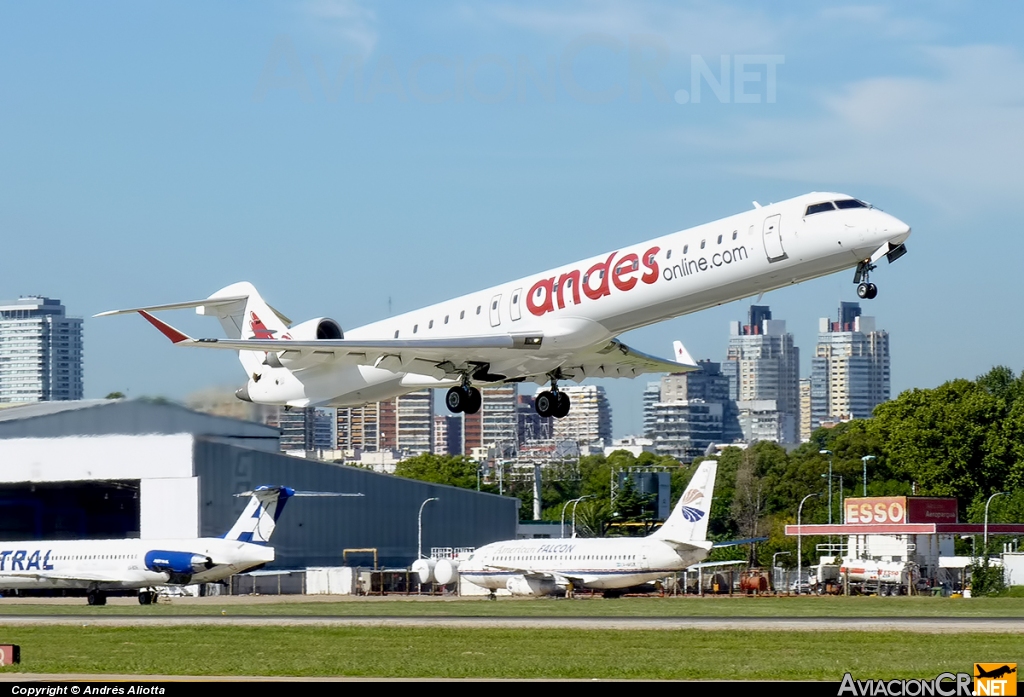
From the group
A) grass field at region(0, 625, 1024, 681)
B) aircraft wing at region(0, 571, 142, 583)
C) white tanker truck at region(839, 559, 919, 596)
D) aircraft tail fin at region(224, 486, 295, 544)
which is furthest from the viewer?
white tanker truck at region(839, 559, 919, 596)

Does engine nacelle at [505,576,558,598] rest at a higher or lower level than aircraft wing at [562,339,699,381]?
lower

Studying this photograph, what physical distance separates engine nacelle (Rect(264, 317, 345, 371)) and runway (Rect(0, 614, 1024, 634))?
21.5ft

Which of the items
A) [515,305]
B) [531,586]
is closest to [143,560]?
[531,586]

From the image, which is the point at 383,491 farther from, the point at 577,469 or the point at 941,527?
the point at 577,469

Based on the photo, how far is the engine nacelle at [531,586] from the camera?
53812 millimetres

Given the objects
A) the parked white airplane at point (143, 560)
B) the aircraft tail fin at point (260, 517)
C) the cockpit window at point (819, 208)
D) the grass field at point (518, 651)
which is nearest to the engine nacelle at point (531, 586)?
the parked white airplane at point (143, 560)

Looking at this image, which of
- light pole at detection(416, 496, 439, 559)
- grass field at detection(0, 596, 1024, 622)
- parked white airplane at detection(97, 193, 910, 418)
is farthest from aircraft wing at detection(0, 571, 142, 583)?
light pole at detection(416, 496, 439, 559)

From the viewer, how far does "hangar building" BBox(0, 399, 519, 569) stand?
44719 mm

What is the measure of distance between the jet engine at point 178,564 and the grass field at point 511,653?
15.3 m

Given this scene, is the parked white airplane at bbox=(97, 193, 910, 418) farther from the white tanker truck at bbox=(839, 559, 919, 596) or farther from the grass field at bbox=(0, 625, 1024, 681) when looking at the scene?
the white tanker truck at bbox=(839, 559, 919, 596)

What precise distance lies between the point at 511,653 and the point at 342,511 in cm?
4101

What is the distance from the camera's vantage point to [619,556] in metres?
52.3

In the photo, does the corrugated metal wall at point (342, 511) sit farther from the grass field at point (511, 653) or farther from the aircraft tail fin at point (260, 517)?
the grass field at point (511, 653)

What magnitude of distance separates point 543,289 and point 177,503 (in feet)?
102
